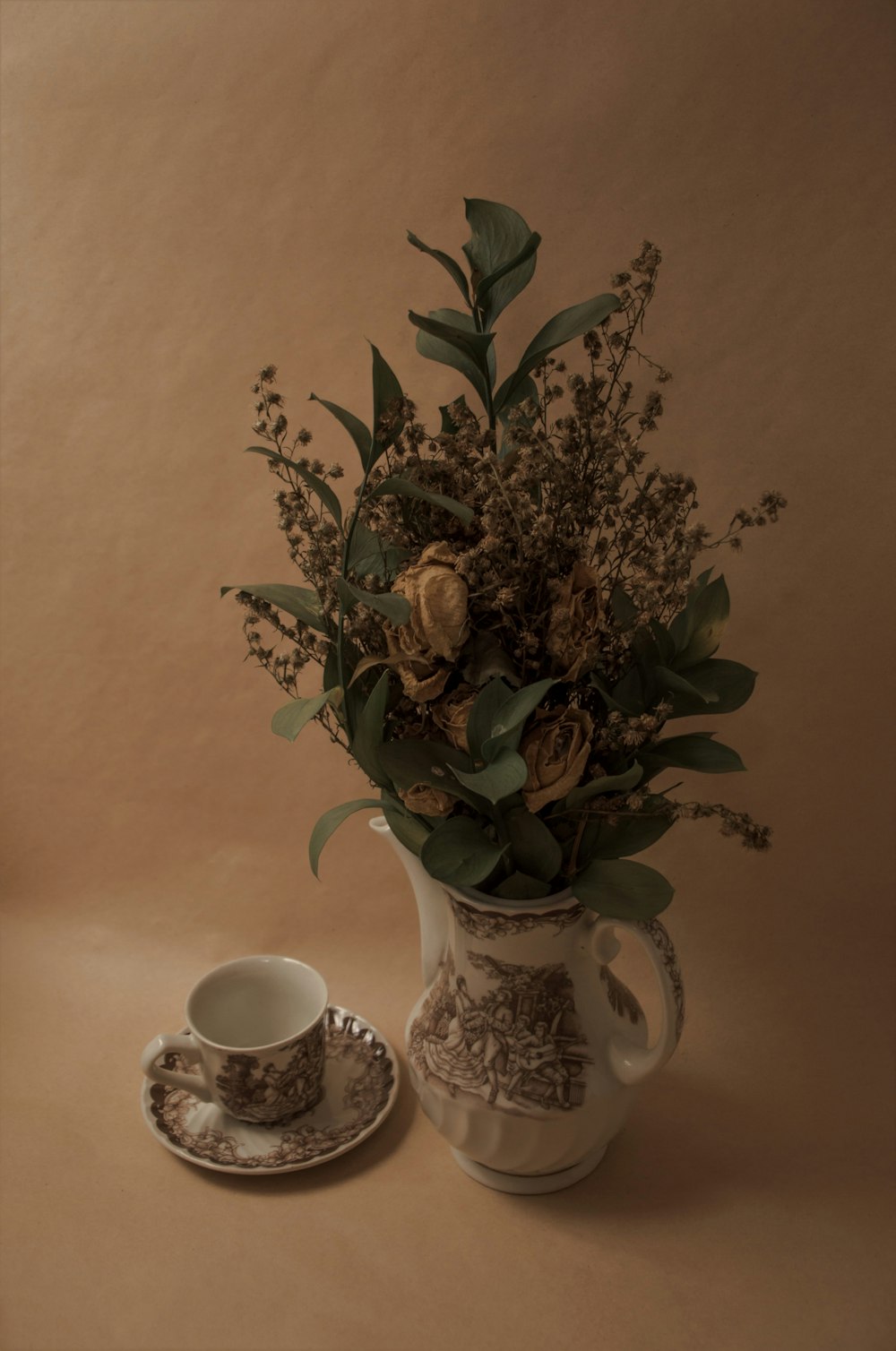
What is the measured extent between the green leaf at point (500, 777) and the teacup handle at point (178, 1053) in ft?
1.45

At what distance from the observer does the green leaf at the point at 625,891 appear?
2.67 ft

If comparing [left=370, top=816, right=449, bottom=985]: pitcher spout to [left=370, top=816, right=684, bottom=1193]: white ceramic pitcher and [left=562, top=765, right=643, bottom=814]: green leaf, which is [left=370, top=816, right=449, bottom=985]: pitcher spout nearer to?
[left=370, top=816, right=684, bottom=1193]: white ceramic pitcher

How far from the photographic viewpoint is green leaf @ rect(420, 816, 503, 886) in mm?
802

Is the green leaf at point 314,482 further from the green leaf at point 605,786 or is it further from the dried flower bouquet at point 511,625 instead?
the green leaf at point 605,786

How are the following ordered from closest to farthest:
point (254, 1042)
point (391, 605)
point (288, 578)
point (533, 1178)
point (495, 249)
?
point (391, 605), point (495, 249), point (533, 1178), point (254, 1042), point (288, 578)

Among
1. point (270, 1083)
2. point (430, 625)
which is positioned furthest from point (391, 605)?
point (270, 1083)

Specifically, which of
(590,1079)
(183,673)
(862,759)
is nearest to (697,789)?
(862,759)

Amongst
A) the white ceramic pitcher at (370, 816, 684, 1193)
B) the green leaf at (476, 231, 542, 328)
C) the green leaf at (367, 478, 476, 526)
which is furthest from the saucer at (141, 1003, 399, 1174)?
the green leaf at (476, 231, 542, 328)

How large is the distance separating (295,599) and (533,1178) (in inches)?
21.7

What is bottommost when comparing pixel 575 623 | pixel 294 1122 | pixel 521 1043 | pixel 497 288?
pixel 294 1122

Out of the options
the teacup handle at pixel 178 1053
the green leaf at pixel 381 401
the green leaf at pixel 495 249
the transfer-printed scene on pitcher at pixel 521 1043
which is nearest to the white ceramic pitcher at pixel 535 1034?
the transfer-printed scene on pitcher at pixel 521 1043

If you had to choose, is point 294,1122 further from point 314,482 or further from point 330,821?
point 314,482

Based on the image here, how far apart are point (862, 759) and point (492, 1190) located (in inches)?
23.1

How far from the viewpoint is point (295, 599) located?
2.87 feet
